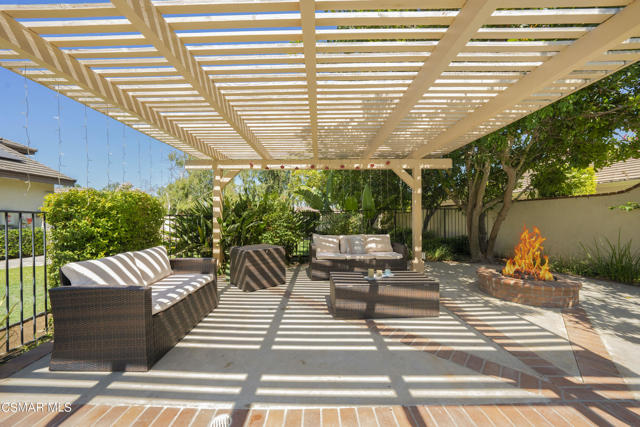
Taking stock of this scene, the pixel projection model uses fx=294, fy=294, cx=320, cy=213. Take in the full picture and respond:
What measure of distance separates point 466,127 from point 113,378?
18.2ft

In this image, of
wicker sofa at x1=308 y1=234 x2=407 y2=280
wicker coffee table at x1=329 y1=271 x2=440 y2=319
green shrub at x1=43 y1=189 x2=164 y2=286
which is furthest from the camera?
wicker sofa at x1=308 y1=234 x2=407 y2=280

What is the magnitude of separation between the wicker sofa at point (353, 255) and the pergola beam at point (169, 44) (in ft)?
12.4

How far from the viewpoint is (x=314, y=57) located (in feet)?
9.20

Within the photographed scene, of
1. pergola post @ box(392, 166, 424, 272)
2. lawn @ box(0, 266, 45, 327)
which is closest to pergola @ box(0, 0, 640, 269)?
pergola post @ box(392, 166, 424, 272)

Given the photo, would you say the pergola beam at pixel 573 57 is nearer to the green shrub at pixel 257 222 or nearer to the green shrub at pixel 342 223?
the green shrub at pixel 342 223

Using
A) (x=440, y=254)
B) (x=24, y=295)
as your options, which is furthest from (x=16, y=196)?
(x=440, y=254)

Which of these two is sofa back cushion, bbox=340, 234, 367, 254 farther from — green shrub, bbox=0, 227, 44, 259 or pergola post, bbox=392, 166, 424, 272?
green shrub, bbox=0, 227, 44, 259

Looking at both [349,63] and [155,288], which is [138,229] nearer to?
[155,288]

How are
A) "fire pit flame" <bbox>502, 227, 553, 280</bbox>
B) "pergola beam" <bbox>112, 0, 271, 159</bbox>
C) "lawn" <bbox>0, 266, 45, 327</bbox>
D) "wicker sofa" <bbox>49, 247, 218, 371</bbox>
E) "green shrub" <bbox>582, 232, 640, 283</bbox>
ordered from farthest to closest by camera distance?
1. "green shrub" <bbox>582, 232, 640, 283</bbox>
2. "fire pit flame" <bbox>502, 227, 553, 280</bbox>
3. "lawn" <bbox>0, 266, 45, 327</bbox>
4. "wicker sofa" <bbox>49, 247, 218, 371</bbox>
5. "pergola beam" <bbox>112, 0, 271, 159</bbox>

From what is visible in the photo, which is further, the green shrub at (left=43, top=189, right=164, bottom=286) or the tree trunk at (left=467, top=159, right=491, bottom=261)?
the tree trunk at (left=467, top=159, right=491, bottom=261)

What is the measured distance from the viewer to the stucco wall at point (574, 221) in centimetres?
694

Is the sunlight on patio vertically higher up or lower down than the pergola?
lower down

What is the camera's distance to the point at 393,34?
2.65 metres

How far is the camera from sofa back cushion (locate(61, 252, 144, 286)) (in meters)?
2.83
